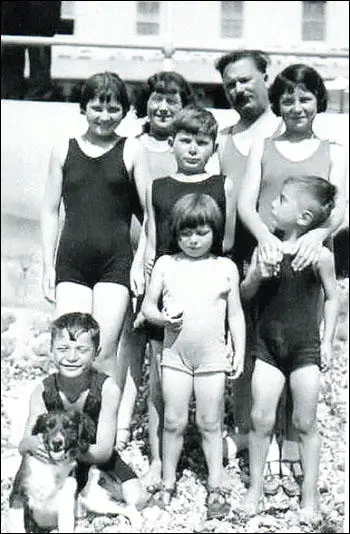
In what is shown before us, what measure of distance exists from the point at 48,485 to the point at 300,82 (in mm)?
995

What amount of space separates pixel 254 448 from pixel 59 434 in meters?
0.45

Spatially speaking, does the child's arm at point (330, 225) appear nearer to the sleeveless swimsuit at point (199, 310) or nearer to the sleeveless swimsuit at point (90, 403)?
the sleeveless swimsuit at point (199, 310)

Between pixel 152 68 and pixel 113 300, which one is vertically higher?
pixel 152 68

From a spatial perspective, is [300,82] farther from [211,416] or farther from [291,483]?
[291,483]

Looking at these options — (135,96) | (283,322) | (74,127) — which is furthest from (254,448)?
(74,127)

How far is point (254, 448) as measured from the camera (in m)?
2.02

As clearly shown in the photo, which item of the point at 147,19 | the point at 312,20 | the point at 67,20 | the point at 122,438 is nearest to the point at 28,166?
the point at 122,438

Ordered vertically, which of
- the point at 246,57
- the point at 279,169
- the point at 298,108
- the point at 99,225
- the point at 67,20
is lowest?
the point at 99,225

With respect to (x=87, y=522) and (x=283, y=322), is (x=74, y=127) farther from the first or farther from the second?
(x=87, y=522)

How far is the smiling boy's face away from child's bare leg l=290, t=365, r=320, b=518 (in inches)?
17.7

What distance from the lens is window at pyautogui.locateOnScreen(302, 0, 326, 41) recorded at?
9500 millimetres

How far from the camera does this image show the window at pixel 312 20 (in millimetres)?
9500

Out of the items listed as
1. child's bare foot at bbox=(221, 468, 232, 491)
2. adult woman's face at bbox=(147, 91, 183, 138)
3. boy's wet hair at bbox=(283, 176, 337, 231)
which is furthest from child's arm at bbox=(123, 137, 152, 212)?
child's bare foot at bbox=(221, 468, 232, 491)

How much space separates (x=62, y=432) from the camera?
1813 millimetres
